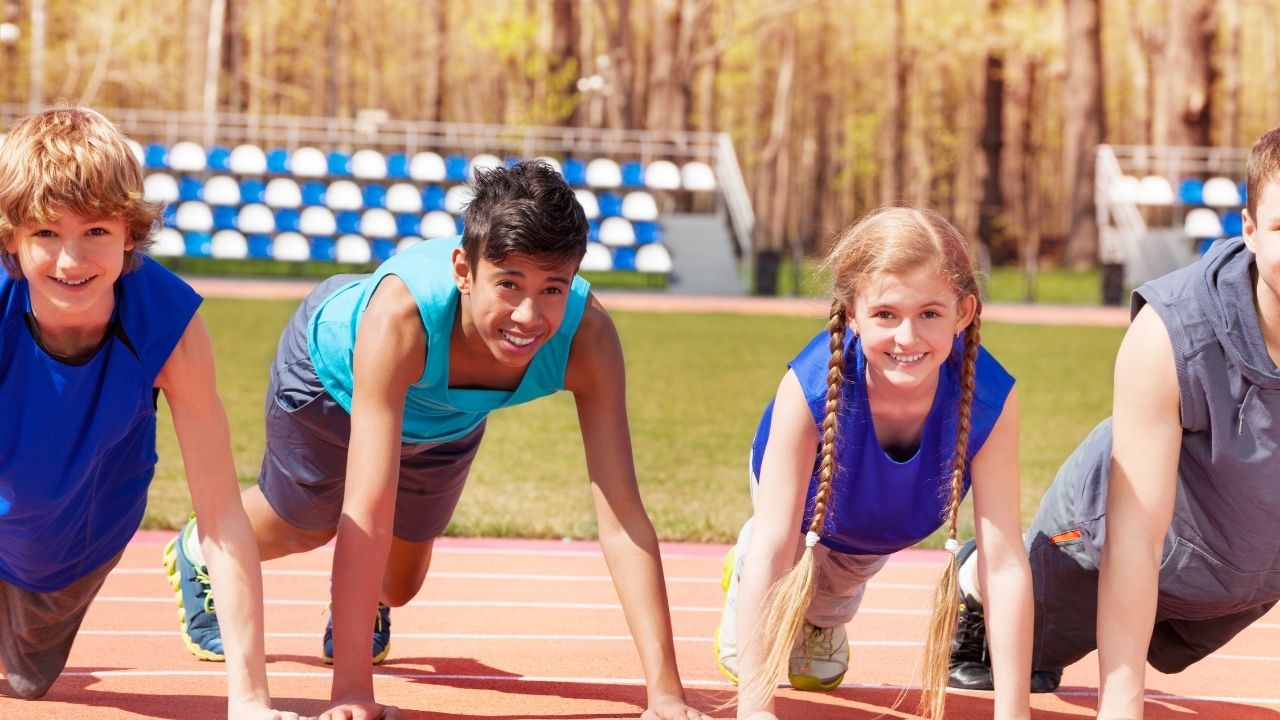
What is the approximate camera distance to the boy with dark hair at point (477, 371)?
339cm

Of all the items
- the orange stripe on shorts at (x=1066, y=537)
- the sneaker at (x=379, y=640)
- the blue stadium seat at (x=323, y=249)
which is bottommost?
the sneaker at (x=379, y=640)

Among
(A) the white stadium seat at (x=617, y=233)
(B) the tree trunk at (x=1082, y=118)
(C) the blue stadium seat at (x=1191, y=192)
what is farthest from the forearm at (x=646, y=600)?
(B) the tree trunk at (x=1082, y=118)

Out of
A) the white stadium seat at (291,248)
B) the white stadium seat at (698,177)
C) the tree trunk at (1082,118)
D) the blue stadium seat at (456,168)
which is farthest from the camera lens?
the tree trunk at (1082,118)

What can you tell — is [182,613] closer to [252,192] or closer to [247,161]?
[252,192]

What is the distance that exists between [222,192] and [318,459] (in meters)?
21.1

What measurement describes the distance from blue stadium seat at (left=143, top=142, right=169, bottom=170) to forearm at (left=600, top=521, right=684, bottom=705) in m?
22.7

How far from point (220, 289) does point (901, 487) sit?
61.8 ft

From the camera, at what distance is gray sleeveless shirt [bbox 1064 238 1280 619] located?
334 cm

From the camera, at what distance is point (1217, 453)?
344 centimetres

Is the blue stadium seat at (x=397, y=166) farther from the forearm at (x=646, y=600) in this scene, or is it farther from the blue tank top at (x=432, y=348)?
the forearm at (x=646, y=600)

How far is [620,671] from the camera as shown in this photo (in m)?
4.29

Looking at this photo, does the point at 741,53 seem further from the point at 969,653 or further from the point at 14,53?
the point at 969,653

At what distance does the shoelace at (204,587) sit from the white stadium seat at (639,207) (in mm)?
20151

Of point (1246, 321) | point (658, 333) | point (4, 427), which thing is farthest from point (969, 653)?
point (658, 333)
